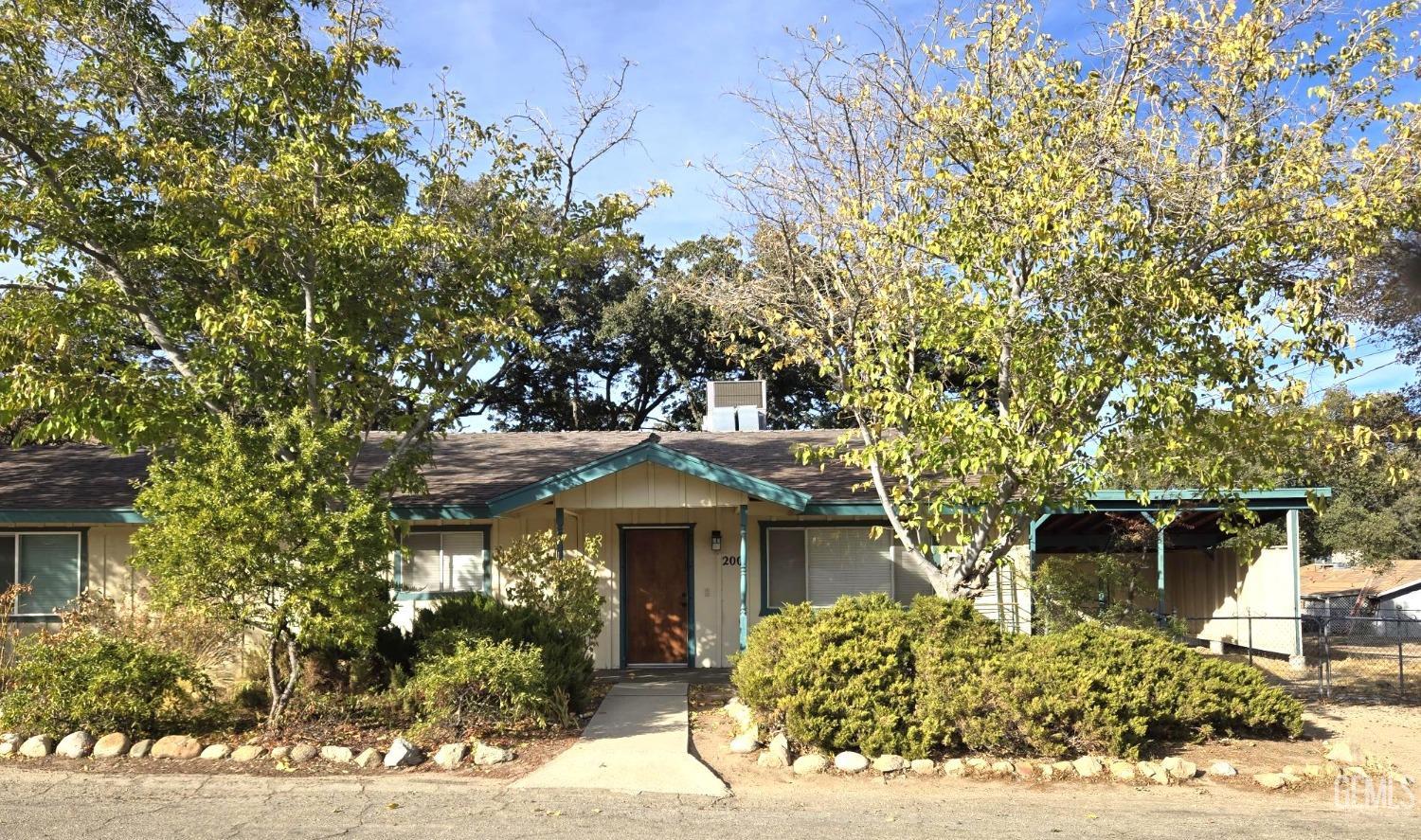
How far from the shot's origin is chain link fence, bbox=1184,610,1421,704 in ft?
40.7

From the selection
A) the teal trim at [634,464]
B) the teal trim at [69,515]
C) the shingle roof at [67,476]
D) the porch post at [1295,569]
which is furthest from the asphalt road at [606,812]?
the porch post at [1295,569]

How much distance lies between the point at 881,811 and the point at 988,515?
4.00 metres

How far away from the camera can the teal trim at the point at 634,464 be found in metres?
12.1

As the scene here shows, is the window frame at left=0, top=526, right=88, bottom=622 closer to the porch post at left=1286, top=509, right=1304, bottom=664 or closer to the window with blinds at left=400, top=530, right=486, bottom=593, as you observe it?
the window with blinds at left=400, top=530, right=486, bottom=593

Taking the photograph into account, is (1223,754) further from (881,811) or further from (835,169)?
(835,169)

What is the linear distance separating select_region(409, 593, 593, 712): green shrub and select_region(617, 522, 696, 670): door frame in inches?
115

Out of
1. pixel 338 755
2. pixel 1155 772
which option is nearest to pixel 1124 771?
pixel 1155 772

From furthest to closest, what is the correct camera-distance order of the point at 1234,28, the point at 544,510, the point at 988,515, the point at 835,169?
the point at 544,510, the point at 835,169, the point at 988,515, the point at 1234,28

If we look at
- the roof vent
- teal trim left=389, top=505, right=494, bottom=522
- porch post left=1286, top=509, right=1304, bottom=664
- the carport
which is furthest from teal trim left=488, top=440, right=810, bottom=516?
porch post left=1286, top=509, right=1304, bottom=664

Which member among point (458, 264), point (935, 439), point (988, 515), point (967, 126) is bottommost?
point (988, 515)

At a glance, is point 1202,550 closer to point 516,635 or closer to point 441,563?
point 441,563

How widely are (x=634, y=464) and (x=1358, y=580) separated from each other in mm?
27503

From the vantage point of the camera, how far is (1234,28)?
9141 millimetres

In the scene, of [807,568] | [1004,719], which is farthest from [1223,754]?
[807,568]
